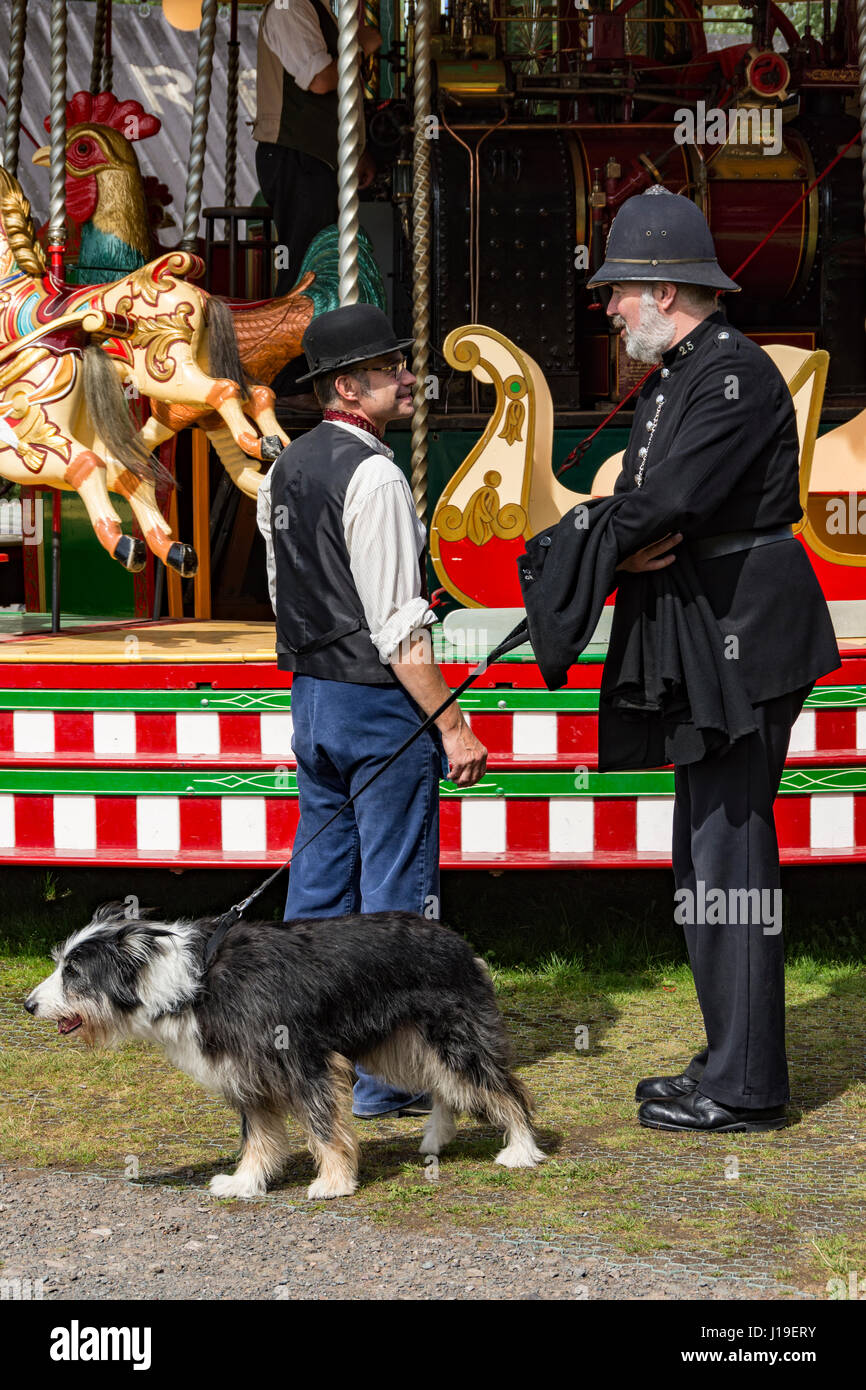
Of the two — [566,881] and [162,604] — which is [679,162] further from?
[566,881]

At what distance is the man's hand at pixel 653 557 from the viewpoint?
345cm

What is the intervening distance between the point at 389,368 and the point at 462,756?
2.63 feet

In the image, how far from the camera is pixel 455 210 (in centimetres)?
702

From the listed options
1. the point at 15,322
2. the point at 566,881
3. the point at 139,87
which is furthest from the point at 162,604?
the point at 139,87

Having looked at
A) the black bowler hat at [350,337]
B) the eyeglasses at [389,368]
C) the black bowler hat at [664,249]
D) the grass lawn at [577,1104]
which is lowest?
the grass lawn at [577,1104]

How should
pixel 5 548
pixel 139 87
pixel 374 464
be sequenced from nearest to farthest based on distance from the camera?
pixel 374 464, pixel 5 548, pixel 139 87

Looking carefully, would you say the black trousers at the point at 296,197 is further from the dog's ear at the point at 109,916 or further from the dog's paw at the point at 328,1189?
the dog's paw at the point at 328,1189

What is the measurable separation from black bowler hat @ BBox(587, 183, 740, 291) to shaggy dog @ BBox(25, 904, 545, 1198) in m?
1.38

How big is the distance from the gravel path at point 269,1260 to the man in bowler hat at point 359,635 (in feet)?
2.34

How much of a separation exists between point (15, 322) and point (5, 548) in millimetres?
3149

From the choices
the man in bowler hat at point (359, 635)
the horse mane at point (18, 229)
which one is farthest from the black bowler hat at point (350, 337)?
the horse mane at point (18, 229)

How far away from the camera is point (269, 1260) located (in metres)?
2.97

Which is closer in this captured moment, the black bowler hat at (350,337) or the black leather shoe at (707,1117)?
the black bowler hat at (350,337)

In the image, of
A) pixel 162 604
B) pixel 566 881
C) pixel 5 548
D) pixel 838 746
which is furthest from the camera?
pixel 5 548
